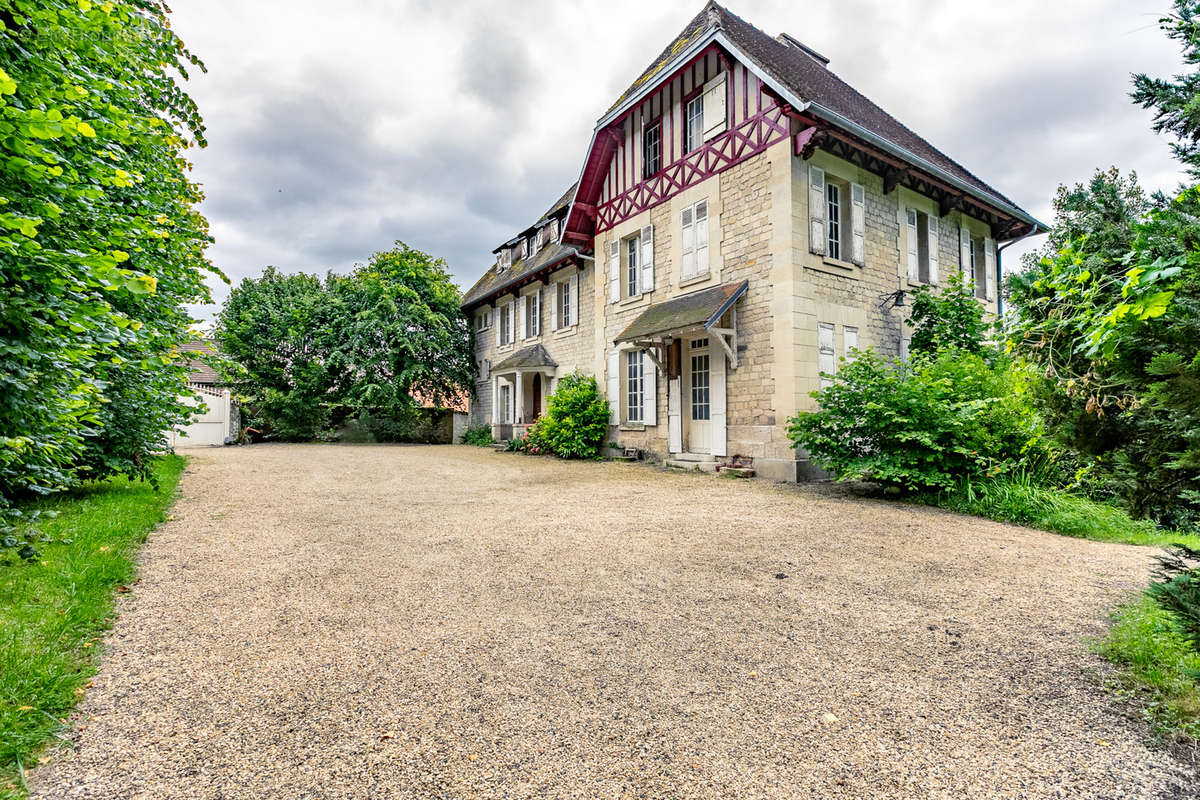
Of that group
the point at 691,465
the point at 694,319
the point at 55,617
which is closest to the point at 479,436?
the point at 691,465

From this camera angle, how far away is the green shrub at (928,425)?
631 cm

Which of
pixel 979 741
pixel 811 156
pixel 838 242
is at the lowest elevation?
pixel 979 741

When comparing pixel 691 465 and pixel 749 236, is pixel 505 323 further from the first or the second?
pixel 749 236

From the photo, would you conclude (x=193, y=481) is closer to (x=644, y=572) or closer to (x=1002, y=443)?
(x=644, y=572)

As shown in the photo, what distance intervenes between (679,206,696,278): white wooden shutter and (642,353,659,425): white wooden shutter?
1872mm

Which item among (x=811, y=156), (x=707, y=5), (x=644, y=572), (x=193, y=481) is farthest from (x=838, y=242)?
(x=193, y=481)

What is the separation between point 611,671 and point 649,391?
929 centimetres

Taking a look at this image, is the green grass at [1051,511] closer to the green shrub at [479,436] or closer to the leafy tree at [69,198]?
the leafy tree at [69,198]

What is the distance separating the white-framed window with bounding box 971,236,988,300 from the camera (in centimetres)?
1216

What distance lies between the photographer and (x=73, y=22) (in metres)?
2.68

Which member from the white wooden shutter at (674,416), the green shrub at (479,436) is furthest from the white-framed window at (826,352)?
the green shrub at (479,436)

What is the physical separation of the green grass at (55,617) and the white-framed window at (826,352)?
8831 mm

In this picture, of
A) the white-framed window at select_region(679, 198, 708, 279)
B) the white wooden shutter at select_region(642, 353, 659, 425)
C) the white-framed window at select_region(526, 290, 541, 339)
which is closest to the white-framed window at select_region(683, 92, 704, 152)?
the white-framed window at select_region(679, 198, 708, 279)

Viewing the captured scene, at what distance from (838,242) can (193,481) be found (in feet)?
37.4
